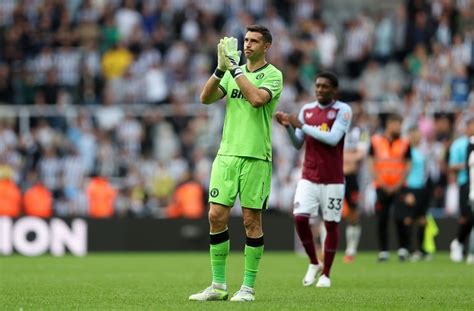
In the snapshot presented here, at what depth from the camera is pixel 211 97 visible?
11.0m

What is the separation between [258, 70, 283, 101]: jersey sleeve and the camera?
10875mm

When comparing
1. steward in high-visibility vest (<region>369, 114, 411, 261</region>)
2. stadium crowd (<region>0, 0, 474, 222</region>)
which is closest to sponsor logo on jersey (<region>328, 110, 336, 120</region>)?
steward in high-visibility vest (<region>369, 114, 411, 261</region>)

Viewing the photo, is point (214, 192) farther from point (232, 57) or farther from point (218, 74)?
point (232, 57)

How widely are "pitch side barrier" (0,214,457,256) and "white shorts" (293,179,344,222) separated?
32.4 feet

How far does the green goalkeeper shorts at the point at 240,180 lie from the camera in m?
10.9

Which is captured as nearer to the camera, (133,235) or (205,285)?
(205,285)

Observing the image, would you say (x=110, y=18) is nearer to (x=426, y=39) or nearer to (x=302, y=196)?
(x=426, y=39)

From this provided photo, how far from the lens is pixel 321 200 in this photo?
44.8ft

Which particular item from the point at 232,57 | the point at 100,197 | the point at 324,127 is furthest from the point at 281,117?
the point at 100,197

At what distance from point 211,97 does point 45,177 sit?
51.8 ft

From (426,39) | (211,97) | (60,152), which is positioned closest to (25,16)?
(60,152)

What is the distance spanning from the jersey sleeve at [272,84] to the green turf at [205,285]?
1.95 meters

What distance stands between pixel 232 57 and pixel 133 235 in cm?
1367

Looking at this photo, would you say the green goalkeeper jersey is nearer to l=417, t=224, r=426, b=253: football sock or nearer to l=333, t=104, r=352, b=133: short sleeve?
l=333, t=104, r=352, b=133: short sleeve
